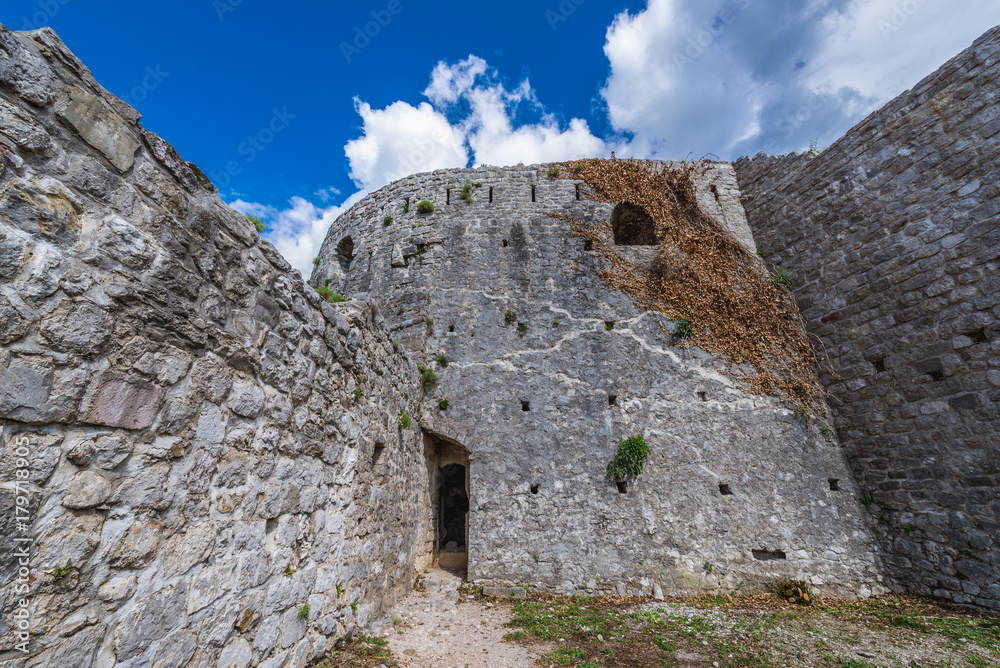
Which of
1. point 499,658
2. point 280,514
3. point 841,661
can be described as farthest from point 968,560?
point 280,514

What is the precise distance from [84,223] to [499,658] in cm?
490

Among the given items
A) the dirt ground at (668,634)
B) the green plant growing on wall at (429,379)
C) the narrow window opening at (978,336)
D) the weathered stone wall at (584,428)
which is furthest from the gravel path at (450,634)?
the narrow window opening at (978,336)

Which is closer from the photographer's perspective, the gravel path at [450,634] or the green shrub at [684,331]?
the gravel path at [450,634]

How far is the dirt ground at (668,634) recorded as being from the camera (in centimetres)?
439

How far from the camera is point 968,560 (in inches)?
240

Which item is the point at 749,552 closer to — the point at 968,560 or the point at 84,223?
the point at 968,560

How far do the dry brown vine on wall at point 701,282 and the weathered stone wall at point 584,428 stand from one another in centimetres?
33

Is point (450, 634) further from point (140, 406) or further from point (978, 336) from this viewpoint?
point (978, 336)

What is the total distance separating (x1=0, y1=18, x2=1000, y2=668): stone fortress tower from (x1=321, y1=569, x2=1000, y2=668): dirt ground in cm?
41

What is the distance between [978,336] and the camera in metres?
6.45

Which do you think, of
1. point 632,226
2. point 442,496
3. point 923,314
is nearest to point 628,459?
point 442,496

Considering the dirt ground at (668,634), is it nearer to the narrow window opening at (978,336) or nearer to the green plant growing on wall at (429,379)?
the green plant growing on wall at (429,379)

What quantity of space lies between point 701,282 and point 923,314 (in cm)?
338

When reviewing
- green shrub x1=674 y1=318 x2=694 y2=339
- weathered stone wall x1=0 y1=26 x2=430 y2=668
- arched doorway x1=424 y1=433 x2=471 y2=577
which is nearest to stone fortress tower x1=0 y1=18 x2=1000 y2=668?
weathered stone wall x1=0 y1=26 x2=430 y2=668
